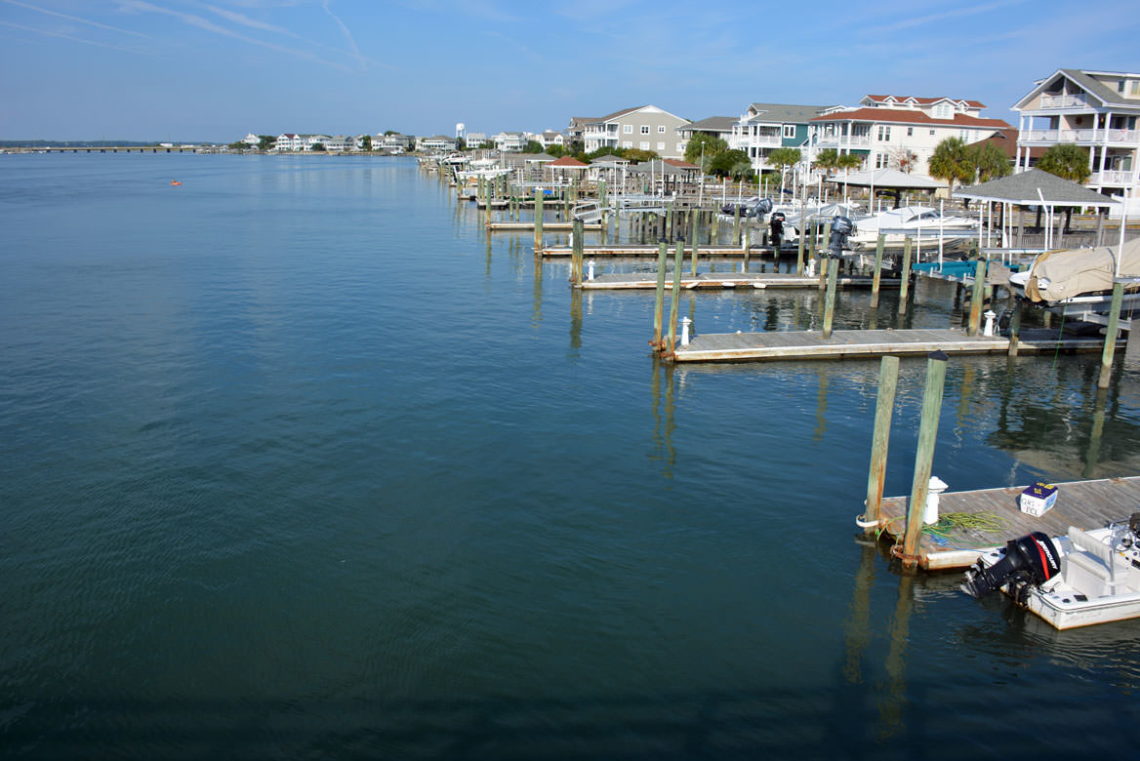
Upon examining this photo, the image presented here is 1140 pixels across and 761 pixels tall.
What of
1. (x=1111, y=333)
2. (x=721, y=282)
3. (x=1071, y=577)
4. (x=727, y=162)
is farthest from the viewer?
(x=727, y=162)

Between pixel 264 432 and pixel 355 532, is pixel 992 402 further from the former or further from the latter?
pixel 264 432

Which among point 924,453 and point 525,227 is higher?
point 525,227

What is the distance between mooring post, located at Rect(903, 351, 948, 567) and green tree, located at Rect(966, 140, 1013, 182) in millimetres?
53228

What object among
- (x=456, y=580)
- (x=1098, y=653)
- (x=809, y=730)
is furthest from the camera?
(x=456, y=580)

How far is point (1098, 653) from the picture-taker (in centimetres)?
1224

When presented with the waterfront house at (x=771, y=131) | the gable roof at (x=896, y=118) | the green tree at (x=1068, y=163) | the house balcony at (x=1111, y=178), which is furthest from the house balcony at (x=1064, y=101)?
the waterfront house at (x=771, y=131)

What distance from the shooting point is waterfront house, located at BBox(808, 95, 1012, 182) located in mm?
70562

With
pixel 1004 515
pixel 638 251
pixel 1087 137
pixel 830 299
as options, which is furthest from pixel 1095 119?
pixel 1004 515

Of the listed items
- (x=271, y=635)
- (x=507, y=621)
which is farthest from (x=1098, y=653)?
(x=271, y=635)

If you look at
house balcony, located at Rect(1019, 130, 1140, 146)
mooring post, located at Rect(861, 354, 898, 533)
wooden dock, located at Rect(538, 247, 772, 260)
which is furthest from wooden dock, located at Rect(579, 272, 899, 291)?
mooring post, located at Rect(861, 354, 898, 533)

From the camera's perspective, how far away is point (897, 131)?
71.1 metres

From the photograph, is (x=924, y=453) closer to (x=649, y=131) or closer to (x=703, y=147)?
(x=703, y=147)

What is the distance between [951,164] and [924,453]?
2118 inches

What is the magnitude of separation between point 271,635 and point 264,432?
8.54 meters
